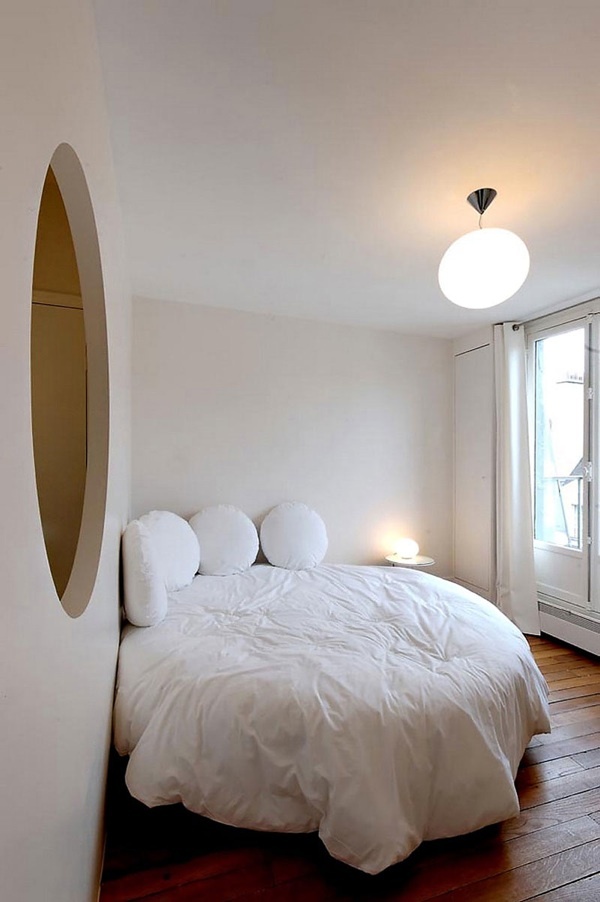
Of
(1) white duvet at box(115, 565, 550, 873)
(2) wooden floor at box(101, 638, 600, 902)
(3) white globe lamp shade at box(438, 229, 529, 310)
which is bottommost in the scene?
(2) wooden floor at box(101, 638, 600, 902)

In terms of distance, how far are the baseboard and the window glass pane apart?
50 cm

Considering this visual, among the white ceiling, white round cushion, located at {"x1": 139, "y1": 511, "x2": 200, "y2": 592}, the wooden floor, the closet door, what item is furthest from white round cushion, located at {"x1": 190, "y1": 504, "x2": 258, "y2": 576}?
the closet door

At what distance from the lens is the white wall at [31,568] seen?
0.55 m

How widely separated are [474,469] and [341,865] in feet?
10.0

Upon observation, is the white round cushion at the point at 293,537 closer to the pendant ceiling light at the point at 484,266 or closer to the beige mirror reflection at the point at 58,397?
the beige mirror reflection at the point at 58,397

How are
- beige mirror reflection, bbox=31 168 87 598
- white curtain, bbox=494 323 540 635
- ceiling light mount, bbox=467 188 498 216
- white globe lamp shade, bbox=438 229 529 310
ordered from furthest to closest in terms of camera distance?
white curtain, bbox=494 323 540 635
beige mirror reflection, bbox=31 168 87 598
ceiling light mount, bbox=467 188 498 216
white globe lamp shade, bbox=438 229 529 310

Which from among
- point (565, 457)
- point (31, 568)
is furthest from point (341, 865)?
point (565, 457)

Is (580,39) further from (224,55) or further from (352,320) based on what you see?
(352,320)

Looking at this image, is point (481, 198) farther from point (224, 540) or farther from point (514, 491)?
point (224, 540)

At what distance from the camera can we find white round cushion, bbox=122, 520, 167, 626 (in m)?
2.07

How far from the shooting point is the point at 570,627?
3236 mm

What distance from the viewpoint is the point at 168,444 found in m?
3.27

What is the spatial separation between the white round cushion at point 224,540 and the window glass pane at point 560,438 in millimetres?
2318

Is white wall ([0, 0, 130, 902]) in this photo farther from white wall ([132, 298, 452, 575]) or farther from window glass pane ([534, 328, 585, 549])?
window glass pane ([534, 328, 585, 549])
